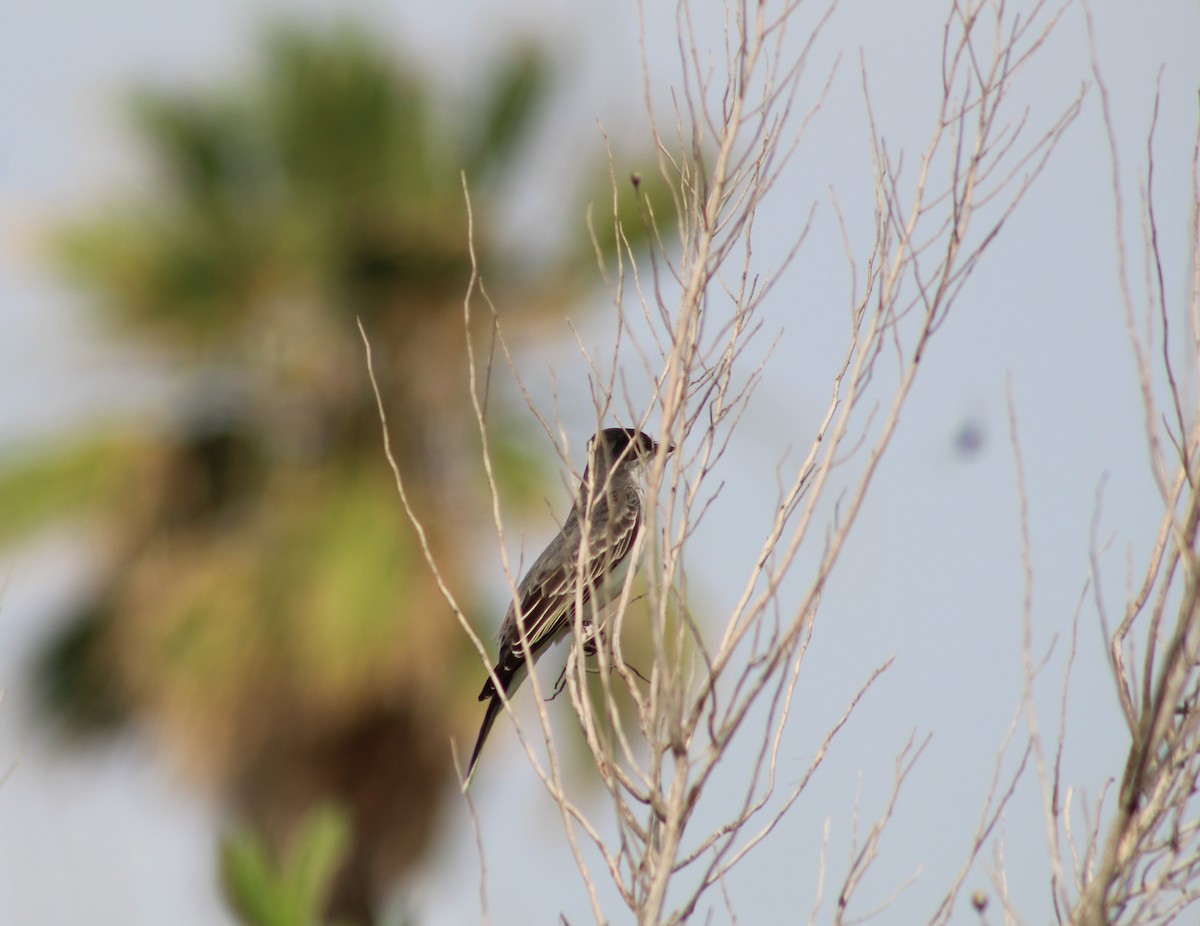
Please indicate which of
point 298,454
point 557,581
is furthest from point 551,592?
point 298,454

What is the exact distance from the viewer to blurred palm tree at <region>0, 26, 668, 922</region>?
1189 cm

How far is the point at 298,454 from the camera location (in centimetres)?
1282

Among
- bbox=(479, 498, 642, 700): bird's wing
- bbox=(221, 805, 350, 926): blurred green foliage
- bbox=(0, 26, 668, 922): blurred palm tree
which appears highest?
bbox=(0, 26, 668, 922): blurred palm tree

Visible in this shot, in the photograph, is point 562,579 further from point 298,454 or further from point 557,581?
point 298,454

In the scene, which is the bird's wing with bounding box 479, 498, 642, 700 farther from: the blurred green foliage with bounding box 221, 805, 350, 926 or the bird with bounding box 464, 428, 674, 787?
the blurred green foliage with bounding box 221, 805, 350, 926

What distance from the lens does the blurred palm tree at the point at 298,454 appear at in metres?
11.9

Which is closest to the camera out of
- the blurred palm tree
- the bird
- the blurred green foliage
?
the blurred green foliage

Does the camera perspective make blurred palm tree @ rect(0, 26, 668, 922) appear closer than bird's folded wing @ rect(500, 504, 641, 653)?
No

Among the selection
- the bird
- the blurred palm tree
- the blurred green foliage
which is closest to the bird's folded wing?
the bird

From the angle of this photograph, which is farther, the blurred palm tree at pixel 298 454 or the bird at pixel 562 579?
the blurred palm tree at pixel 298 454

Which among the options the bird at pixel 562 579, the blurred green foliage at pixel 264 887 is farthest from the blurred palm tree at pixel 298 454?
the blurred green foliage at pixel 264 887

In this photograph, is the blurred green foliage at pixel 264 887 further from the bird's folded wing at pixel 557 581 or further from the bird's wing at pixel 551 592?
the bird's folded wing at pixel 557 581

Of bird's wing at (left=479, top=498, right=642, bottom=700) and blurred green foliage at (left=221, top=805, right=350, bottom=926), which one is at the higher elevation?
bird's wing at (left=479, top=498, right=642, bottom=700)

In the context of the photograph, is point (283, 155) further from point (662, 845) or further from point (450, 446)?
point (662, 845)
